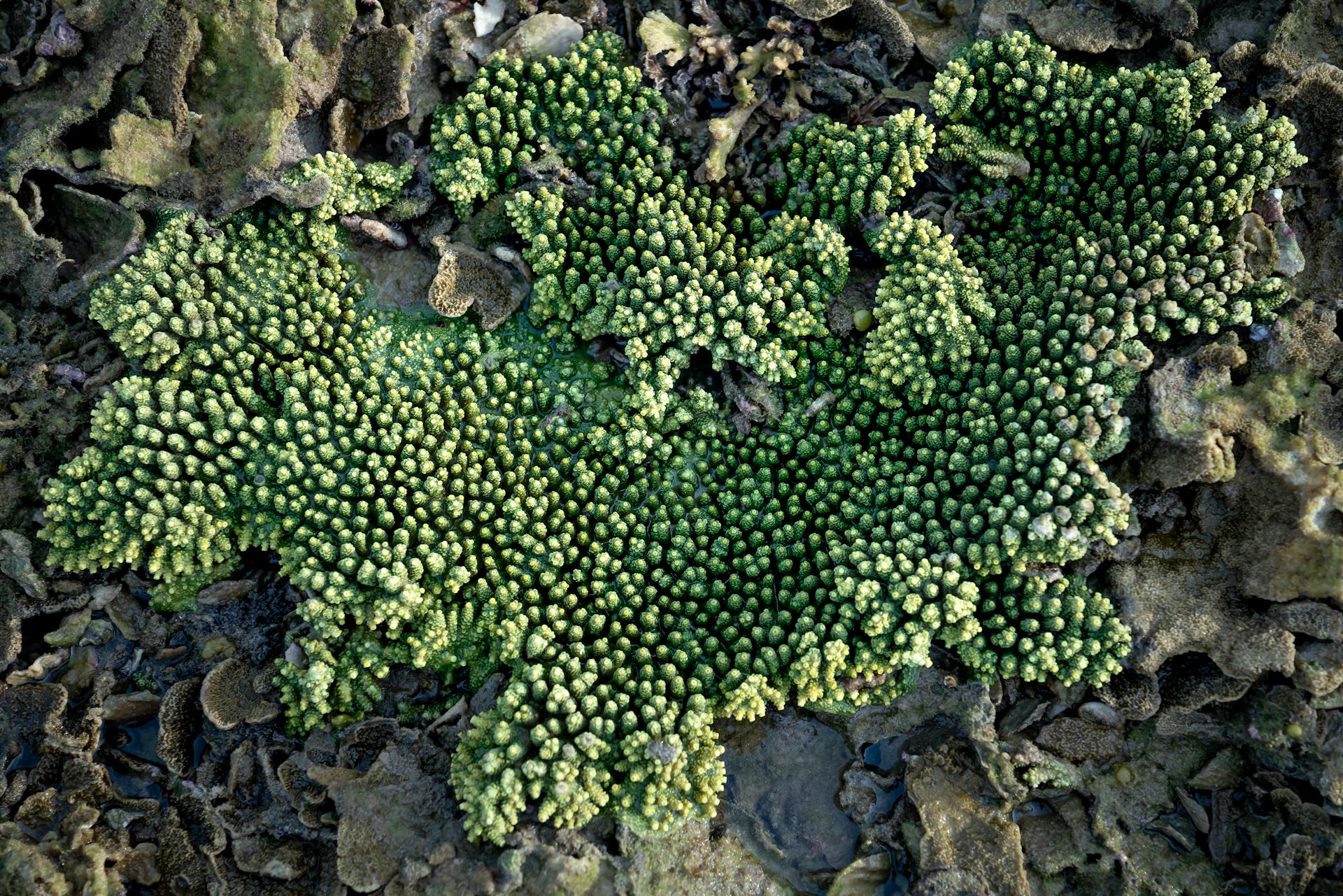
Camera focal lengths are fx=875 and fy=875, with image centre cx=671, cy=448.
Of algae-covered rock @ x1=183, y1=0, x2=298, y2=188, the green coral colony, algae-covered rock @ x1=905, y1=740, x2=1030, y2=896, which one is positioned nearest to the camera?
algae-covered rock @ x1=905, y1=740, x2=1030, y2=896

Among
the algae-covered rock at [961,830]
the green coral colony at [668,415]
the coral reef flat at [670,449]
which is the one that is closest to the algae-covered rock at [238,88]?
the coral reef flat at [670,449]

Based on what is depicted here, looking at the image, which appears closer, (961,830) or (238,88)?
(961,830)

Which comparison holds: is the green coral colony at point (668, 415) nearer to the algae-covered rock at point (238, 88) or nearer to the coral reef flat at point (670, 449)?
the coral reef flat at point (670, 449)

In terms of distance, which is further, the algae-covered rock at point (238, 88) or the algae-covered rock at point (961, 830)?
the algae-covered rock at point (238, 88)

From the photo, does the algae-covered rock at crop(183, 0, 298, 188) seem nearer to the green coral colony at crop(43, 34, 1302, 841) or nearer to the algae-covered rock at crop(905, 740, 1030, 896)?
the green coral colony at crop(43, 34, 1302, 841)

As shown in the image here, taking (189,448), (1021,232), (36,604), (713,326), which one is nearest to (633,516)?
(713,326)

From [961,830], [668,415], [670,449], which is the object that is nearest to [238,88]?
[668,415]

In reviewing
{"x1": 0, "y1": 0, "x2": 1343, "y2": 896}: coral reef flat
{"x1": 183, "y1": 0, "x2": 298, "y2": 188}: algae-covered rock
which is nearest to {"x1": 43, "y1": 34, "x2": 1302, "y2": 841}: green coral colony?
{"x1": 0, "y1": 0, "x2": 1343, "y2": 896}: coral reef flat

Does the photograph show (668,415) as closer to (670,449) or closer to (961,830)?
(670,449)
